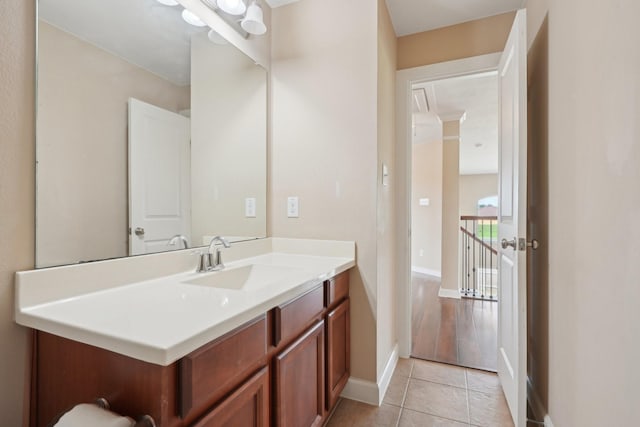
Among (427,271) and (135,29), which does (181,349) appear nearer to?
(135,29)

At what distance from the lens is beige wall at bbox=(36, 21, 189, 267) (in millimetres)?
935

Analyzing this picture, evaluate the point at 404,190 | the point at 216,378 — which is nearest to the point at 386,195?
the point at 404,190

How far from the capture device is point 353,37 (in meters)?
1.75

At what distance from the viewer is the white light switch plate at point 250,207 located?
5.98ft

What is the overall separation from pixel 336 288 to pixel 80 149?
1219 millimetres

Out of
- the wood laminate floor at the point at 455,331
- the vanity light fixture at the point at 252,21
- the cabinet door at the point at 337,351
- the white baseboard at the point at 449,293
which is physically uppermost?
the vanity light fixture at the point at 252,21

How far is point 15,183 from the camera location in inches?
34.0

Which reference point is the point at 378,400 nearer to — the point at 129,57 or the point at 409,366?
the point at 409,366

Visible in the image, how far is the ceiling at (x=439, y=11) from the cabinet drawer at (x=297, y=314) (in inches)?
76.1

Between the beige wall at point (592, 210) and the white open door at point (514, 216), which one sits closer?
the beige wall at point (592, 210)

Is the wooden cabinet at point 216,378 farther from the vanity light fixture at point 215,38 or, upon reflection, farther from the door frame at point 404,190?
the vanity light fixture at point 215,38

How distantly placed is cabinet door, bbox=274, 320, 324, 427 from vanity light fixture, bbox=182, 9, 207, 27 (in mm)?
1547

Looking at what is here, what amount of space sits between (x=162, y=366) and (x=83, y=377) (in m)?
0.33

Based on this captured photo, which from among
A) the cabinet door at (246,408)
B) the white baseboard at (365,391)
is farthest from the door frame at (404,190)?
the cabinet door at (246,408)
